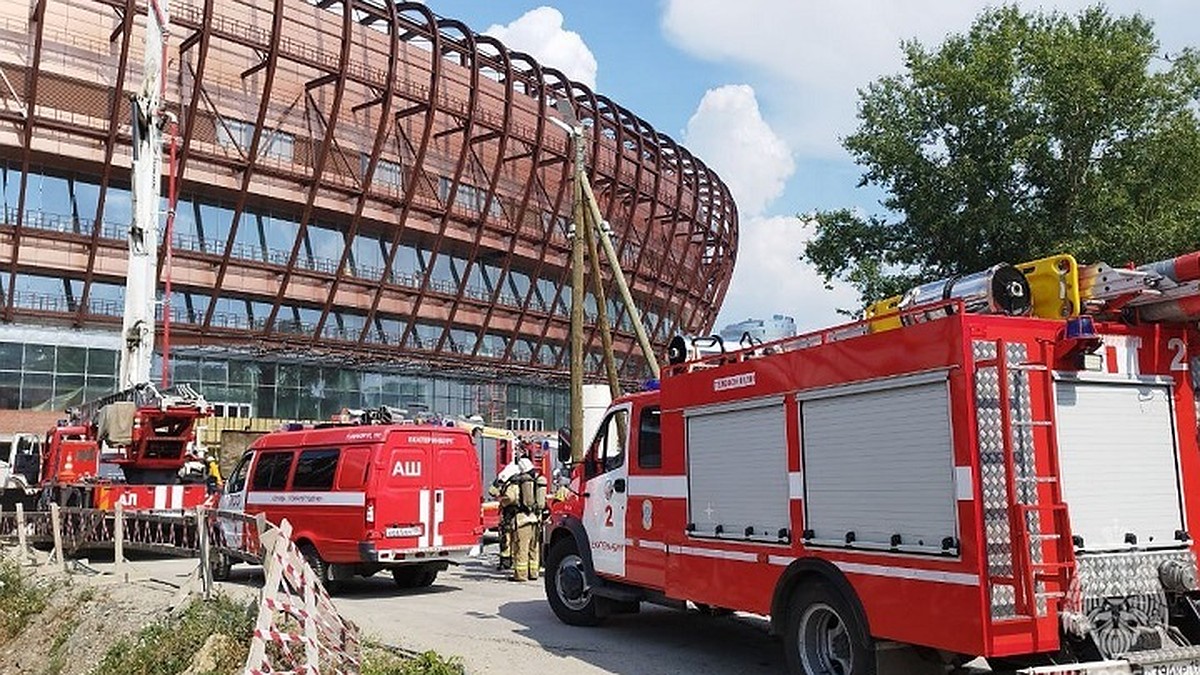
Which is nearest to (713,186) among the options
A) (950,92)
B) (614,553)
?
(950,92)

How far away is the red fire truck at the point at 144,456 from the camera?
1781cm

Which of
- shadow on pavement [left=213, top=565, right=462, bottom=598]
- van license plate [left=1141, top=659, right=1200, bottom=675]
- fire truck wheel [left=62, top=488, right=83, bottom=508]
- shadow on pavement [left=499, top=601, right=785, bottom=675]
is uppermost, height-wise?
fire truck wheel [left=62, top=488, right=83, bottom=508]

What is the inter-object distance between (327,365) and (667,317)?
91.3 ft

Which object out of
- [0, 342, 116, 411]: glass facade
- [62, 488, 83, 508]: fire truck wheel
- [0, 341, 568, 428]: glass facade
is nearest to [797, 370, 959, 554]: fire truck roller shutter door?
[62, 488, 83, 508]: fire truck wheel

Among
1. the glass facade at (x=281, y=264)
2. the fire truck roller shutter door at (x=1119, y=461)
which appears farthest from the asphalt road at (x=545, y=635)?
the glass facade at (x=281, y=264)

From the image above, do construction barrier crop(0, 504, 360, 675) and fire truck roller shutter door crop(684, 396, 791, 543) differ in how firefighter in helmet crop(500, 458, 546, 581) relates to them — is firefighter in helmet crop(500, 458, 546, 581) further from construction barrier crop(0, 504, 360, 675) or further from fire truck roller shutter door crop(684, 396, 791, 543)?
fire truck roller shutter door crop(684, 396, 791, 543)

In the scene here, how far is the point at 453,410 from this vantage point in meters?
50.8

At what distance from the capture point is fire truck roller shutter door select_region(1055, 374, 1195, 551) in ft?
20.9

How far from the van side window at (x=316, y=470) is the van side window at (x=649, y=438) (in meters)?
5.08

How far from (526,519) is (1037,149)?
1066 centimetres

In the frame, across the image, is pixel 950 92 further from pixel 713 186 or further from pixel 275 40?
pixel 713 186

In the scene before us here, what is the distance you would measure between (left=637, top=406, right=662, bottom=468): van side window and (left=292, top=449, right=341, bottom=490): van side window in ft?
16.7

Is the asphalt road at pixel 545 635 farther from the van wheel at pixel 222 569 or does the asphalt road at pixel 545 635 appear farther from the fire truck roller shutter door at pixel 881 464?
the fire truck roller shutter door at pixel 881 464

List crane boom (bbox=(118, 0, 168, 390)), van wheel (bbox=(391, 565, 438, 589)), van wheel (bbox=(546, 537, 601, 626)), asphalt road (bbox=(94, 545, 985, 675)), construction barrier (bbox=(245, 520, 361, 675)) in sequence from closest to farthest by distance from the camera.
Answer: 1. construction barrier (bbox=(245, 520, 361, 675))
2. asphalt road (bbox=(94, 545, 985, 675))
3. van wheel (bbox=(546, 537, 601, 626))
4. van wheel (bbox=(391, 565, 438, 589))
5. crane boom (bbox=(118, 0, 168, 390))
